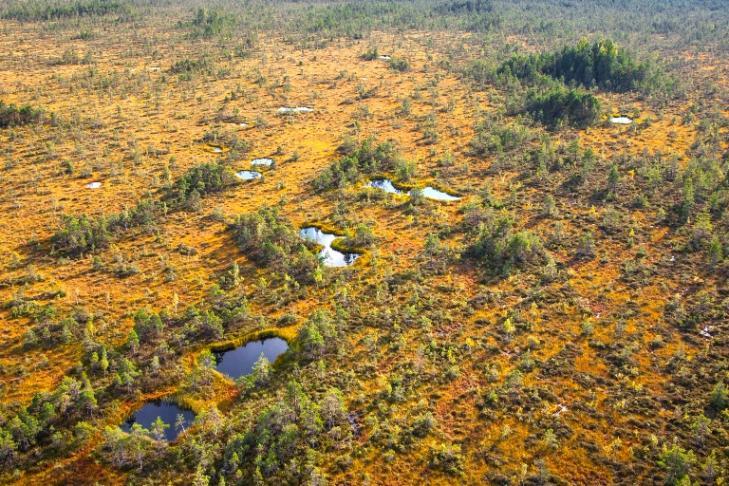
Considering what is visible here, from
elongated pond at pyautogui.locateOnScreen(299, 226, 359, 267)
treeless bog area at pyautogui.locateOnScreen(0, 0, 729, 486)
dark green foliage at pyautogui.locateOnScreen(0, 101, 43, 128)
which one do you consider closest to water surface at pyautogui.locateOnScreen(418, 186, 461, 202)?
treeless bog area at pyautogui.locateOnScreen(0, 0, 729, 486)

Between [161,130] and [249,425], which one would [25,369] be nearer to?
[249,425]

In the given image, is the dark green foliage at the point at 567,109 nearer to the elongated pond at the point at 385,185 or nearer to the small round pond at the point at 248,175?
the elongated pond at the point at 385,185

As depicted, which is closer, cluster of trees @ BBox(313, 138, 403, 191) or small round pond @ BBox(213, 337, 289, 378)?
small round pond @ BBox(213, 337, 289, 378)

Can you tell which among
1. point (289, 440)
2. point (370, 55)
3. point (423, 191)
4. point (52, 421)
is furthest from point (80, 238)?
point (370, 55)

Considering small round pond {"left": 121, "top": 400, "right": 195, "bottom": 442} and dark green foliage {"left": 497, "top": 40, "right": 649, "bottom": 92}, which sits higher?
dark green foliage {"left": 497, "top": 40, "right": 649, "bottom": 92}

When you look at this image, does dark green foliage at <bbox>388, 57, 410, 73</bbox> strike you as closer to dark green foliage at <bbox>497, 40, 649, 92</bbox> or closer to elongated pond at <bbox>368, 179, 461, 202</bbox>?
dark green foliage at <bbox>497, 40, 649, 92</bbox>

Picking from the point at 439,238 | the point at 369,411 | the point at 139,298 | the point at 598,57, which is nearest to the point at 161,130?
the point at 139,298

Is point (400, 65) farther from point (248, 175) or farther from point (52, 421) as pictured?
point (52, 421)

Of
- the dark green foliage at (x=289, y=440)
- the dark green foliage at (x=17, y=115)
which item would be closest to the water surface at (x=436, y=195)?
the dark green foliage at (x=289, y=440)
